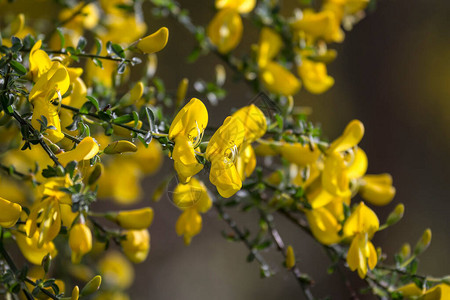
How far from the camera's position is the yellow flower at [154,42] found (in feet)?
1.51

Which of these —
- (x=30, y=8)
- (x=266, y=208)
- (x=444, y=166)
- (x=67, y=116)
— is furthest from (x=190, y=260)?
(x=67, y=116)

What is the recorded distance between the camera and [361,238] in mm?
518

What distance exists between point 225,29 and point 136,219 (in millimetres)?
290

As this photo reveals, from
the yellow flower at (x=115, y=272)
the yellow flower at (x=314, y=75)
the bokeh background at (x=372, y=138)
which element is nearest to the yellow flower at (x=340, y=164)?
the yellow flower at (x=314, y=75)

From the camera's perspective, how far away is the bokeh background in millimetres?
1969

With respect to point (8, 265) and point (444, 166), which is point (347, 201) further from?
point (444, 166)

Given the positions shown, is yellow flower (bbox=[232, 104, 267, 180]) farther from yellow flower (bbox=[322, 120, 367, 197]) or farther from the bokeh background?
the bokeh background

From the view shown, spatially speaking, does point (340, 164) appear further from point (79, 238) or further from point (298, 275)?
point (79, 238)

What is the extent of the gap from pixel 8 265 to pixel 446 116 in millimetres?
1998

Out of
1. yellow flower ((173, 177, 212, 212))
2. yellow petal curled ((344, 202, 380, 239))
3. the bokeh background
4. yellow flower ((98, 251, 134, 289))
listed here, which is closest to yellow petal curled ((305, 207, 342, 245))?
yellow petal curled ((344, 202, 380, 239))

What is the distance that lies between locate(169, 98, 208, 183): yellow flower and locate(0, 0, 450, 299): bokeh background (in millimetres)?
1446

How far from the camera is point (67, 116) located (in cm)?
47

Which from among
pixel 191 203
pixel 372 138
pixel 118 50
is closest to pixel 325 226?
pixel 191 203

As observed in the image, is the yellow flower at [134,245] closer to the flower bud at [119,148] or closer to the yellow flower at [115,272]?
the flower bud at [119,148]
